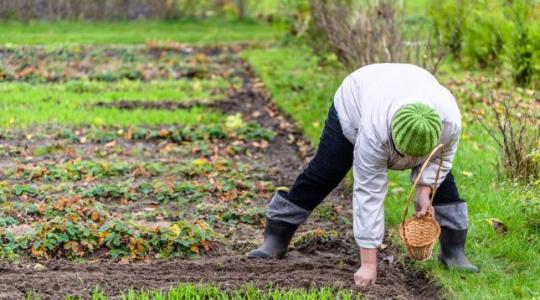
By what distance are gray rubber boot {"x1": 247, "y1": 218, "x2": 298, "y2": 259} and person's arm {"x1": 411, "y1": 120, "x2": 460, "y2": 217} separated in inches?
42.6

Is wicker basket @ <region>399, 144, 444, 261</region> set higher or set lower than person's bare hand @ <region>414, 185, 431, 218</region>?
lower

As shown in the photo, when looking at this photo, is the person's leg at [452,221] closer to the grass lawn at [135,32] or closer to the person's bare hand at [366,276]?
the person's bare hand at [366,276]

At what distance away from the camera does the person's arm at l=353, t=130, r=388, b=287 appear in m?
4.75

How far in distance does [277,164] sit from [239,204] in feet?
5.09

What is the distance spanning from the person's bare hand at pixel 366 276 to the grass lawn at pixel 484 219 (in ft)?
1.53

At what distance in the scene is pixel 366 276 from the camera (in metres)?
5.15

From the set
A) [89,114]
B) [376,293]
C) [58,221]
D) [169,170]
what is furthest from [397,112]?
[89,114]

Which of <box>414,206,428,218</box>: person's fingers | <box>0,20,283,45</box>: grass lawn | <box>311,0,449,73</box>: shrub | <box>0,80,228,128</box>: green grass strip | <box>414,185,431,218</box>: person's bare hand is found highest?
<box>311,0,449,73</box>: shrub

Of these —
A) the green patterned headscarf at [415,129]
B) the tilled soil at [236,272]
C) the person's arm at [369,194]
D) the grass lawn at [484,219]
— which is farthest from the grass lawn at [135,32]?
the green patterned headscarf at [415,129]

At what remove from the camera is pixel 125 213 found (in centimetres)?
693

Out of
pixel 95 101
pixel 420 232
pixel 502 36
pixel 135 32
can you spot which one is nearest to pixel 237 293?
pixel 420 232

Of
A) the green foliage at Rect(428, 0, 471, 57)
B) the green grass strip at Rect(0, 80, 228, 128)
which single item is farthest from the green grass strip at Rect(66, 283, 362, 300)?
the green foliage at Rect(428, 0, 471, 57)

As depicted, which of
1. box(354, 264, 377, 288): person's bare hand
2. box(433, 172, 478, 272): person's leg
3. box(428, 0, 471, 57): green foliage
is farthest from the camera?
box(428, 0, 471, 57): green foliage

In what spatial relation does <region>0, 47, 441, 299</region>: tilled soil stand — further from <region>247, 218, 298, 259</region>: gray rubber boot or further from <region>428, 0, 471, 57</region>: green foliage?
<region>428, 0, 471, 57</region>: green foliage
